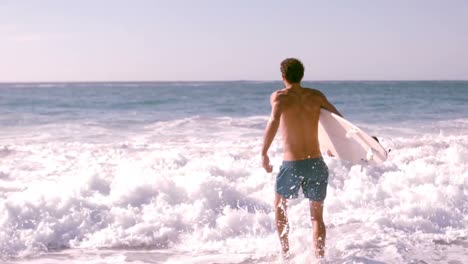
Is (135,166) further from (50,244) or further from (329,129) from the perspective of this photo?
(329,129)

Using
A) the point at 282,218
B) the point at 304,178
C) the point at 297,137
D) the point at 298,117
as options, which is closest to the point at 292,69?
the point at 298,117

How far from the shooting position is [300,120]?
3.98 m

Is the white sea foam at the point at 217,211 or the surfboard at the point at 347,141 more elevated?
the surfboard at the point at 347,141

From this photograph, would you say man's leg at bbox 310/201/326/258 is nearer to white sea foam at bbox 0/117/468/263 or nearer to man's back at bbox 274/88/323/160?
white sea foam at bbox 0/117/468/263

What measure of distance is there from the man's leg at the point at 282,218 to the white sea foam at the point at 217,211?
24cm

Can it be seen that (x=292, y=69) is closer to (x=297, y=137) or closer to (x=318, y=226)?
(x=297, y=137)

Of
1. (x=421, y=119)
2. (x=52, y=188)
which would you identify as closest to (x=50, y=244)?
(x=52, y=188)

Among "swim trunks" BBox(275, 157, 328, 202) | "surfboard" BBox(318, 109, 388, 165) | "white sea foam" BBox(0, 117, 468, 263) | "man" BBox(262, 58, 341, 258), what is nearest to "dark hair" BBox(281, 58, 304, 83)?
"man" BBox(262, 58, 341, 258)

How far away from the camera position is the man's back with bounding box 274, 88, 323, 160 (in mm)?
3941

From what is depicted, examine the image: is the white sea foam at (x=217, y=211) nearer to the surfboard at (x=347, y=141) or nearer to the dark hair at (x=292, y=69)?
the surfboard at (x=347, y=141)

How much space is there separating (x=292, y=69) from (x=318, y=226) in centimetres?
137

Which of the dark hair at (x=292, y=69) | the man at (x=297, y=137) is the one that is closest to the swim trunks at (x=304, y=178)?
the man at (x=297, y=137)

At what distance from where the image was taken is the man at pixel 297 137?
3930 mm

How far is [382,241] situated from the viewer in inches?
200
